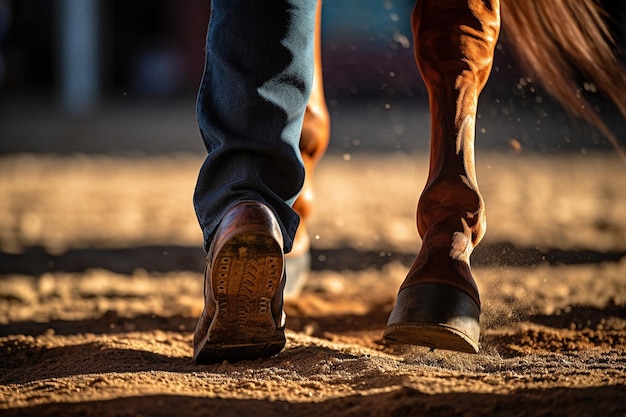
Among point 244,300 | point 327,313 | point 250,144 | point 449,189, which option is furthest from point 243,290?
point 327,313

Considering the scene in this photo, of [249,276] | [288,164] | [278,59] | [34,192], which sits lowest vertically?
[34,192]

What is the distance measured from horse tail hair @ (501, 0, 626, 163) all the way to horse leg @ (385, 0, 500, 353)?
0.31 meters

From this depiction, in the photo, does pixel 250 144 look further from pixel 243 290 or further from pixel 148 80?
pixel 148 80

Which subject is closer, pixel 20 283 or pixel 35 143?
pixel 20 283

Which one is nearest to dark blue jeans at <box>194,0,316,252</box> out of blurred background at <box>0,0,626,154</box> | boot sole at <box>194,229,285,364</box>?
boot sole at <box>194,229,285,364</box>

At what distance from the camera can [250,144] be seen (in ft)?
5.31

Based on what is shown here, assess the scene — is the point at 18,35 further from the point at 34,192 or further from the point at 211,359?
the point at 211,359

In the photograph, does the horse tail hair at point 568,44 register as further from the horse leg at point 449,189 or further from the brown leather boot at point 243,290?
the brown leather boot at point 243,290

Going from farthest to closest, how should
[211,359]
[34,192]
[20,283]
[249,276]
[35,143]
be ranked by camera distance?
[35,143] < [34,192] < [20,283] < [211,359] < [249,276]

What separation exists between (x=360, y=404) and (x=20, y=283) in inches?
68.7

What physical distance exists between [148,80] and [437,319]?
1307 cm

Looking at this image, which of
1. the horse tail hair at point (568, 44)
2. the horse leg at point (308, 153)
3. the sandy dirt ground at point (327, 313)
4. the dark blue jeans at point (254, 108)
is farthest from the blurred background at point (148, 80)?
the dark blue jeans at point (254, 108)

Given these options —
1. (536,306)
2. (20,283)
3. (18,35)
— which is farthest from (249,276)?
(18,35)

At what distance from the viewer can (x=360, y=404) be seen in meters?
1.41
